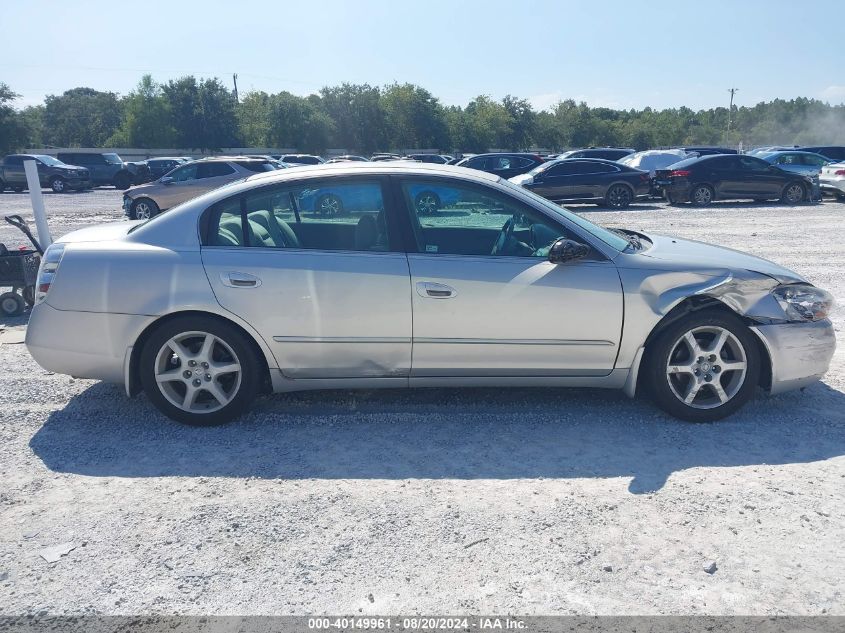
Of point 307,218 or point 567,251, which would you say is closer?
point 567,251

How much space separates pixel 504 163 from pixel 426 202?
62.5 ft

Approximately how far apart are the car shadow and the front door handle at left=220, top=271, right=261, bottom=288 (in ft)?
2.95

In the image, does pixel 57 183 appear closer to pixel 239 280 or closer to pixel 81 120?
pixel 239 280

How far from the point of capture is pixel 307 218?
438 cm

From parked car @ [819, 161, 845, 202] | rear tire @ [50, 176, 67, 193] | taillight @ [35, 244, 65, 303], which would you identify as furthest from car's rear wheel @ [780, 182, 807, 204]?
rear tire @ [50, 176, 67, 193]

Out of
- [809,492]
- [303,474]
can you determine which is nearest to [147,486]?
[303,474]

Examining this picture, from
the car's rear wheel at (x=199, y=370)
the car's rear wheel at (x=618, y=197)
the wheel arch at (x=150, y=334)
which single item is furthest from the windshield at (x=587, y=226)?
the car's rear wheel at (x=618, y=197)

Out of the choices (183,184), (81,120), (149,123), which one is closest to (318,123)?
(149,123)

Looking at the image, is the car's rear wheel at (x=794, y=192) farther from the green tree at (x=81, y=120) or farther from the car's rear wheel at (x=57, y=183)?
the green tree at (x=81, y=120)

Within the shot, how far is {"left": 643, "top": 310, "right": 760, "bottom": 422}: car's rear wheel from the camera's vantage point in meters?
4.21

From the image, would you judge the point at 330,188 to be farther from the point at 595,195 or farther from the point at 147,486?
the point at 595,195

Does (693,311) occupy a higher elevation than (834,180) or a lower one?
higher

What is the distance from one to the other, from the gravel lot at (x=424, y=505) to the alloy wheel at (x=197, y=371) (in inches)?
7.7

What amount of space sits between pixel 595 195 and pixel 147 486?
17.7 meters
